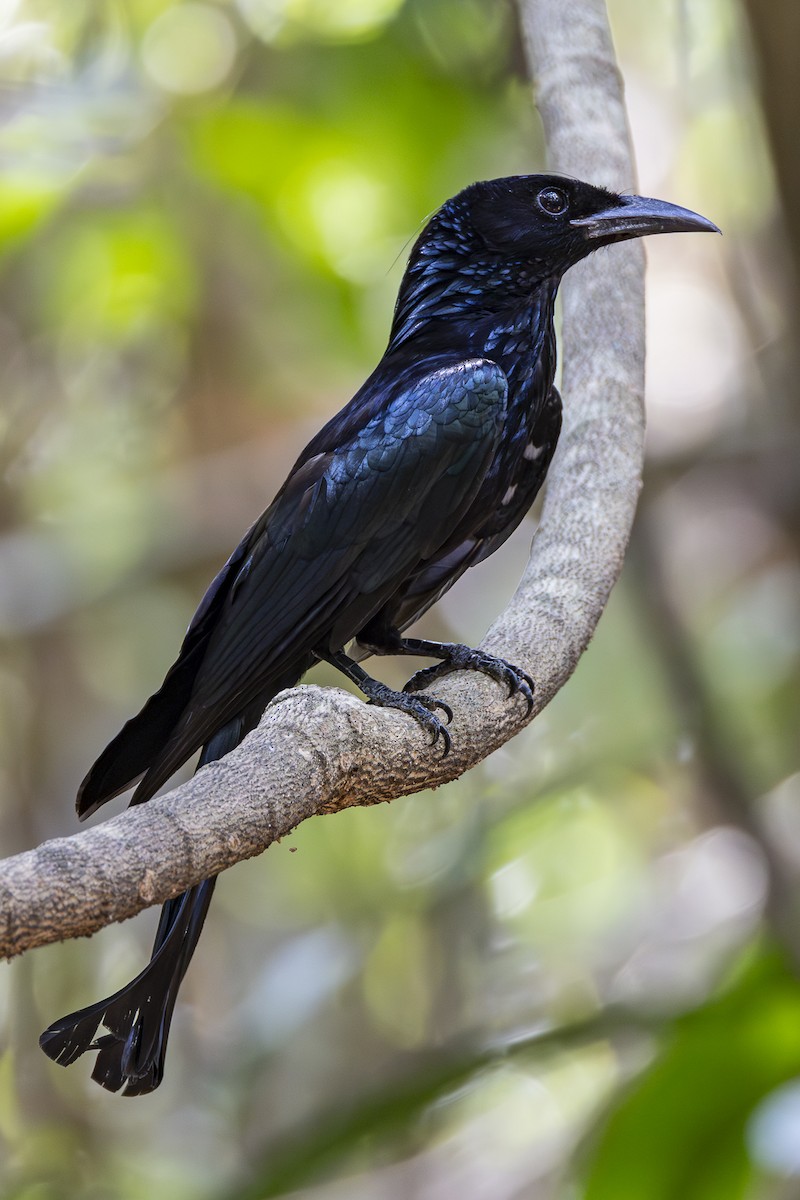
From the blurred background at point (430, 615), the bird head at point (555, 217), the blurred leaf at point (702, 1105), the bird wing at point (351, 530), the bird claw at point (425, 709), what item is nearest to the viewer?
the bird claw at point (425, 709)

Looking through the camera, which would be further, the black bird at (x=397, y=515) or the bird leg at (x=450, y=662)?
the black bird at (x=397, y=515)

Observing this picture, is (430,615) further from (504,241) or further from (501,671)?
(501,671)

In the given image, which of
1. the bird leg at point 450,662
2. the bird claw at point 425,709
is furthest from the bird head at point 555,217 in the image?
the bird claw at point 425,709

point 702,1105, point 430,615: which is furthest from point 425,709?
point 430,615

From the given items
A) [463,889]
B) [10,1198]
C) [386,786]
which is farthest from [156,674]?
[386,786]

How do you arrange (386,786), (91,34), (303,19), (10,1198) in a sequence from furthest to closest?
(91,34) → (303,19) → (10,1198) → (386,786)

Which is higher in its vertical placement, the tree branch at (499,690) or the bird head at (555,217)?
the bird head at (555,217)

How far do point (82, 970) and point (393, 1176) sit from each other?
1571 millimetres

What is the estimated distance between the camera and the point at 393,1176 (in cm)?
549

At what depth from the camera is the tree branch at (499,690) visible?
1399 mm

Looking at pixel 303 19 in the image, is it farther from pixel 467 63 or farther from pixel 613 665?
pixel 613 665

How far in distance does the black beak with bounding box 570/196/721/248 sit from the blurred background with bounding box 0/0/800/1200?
0.70 metres

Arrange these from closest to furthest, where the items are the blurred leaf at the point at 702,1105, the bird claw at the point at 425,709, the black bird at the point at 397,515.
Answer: the bird claw at the point at 425,709
the black bird at the point at 397,515
the blurred leaf at the point at 702,1105

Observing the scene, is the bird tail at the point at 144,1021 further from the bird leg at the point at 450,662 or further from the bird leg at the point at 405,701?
the bird leg at the point at 450,662
